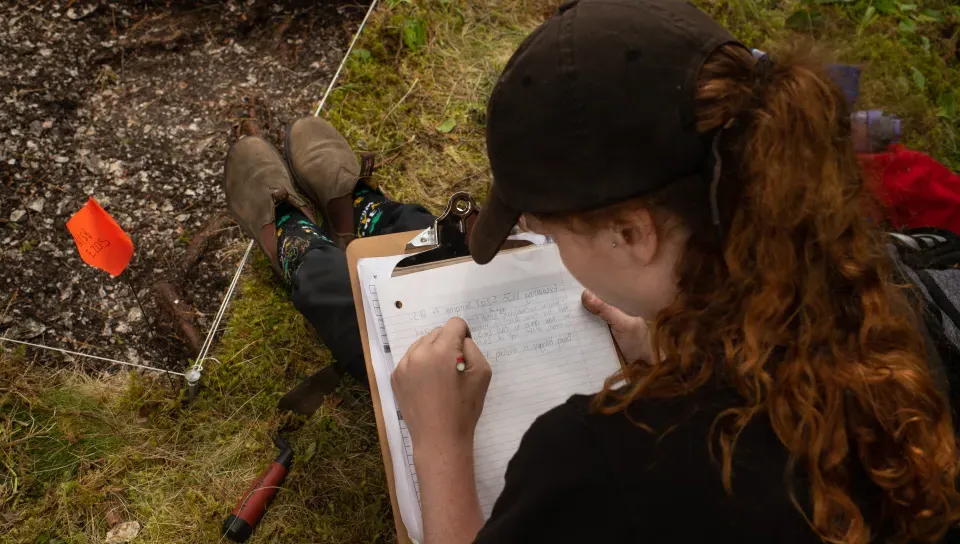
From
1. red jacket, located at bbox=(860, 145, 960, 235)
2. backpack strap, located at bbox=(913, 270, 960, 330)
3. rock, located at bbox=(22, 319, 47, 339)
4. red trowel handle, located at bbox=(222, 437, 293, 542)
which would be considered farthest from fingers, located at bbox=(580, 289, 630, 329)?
rock, located at bbox=(22, 319, 47, 339)

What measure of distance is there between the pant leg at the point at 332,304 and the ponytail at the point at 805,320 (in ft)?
2.87

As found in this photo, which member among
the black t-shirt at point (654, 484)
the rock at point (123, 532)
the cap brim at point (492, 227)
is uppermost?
the cap brim at point (492, 227)

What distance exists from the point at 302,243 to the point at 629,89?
1268 millimetres

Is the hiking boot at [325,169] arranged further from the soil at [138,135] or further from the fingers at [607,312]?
the fingers at [607,312]

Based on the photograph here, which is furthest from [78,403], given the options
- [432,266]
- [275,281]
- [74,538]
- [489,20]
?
[489,20]

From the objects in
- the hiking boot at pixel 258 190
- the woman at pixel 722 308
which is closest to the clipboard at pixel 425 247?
the woman at pixel 722 308

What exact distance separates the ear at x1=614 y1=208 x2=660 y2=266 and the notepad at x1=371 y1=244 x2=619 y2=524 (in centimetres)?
41

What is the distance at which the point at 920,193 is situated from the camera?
1.46 metres

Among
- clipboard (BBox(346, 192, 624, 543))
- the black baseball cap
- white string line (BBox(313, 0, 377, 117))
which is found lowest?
white string line (BBox(313, 0, 377, 117))

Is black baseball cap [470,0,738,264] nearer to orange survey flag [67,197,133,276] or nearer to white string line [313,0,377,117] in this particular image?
orange survey flag [67,197,133,276]

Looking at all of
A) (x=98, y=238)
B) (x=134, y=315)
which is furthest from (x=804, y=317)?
(x=134, y=315)

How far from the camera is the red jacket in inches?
56.5

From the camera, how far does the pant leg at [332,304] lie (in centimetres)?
157

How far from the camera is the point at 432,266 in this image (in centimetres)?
126
